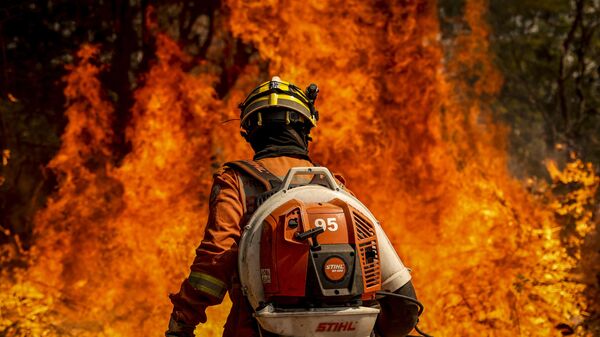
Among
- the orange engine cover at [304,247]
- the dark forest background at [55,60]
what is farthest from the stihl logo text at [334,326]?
the dark forest background at [55,60]

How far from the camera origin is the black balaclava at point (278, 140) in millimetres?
3609

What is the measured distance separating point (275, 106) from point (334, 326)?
1.28 metres

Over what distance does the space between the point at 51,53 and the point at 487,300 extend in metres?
10.4

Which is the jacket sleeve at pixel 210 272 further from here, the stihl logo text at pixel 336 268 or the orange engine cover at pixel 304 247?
the stihl logo text at pixel 336 268

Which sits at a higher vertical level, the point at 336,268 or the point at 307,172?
the point at 307,172

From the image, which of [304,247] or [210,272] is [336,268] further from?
[210,272]

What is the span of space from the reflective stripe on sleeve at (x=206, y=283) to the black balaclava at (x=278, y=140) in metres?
0.79

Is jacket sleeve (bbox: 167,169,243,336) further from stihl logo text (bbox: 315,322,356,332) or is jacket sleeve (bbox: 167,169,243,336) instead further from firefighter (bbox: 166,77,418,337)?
stihl logo text (bbox: 315,322,356,332)

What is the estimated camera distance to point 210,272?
10.2 ft

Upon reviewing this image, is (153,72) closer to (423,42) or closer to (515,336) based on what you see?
(423,42)

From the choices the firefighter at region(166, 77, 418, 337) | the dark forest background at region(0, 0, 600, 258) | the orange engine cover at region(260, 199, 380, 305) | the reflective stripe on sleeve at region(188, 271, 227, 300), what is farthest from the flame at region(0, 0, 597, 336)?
the orange engine cover at region(260, 199, 380, 305)

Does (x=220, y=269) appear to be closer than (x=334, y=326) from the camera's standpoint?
No

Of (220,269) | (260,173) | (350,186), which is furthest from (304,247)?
(350,186)

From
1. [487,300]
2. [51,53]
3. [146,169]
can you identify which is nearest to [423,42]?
[487,300]
